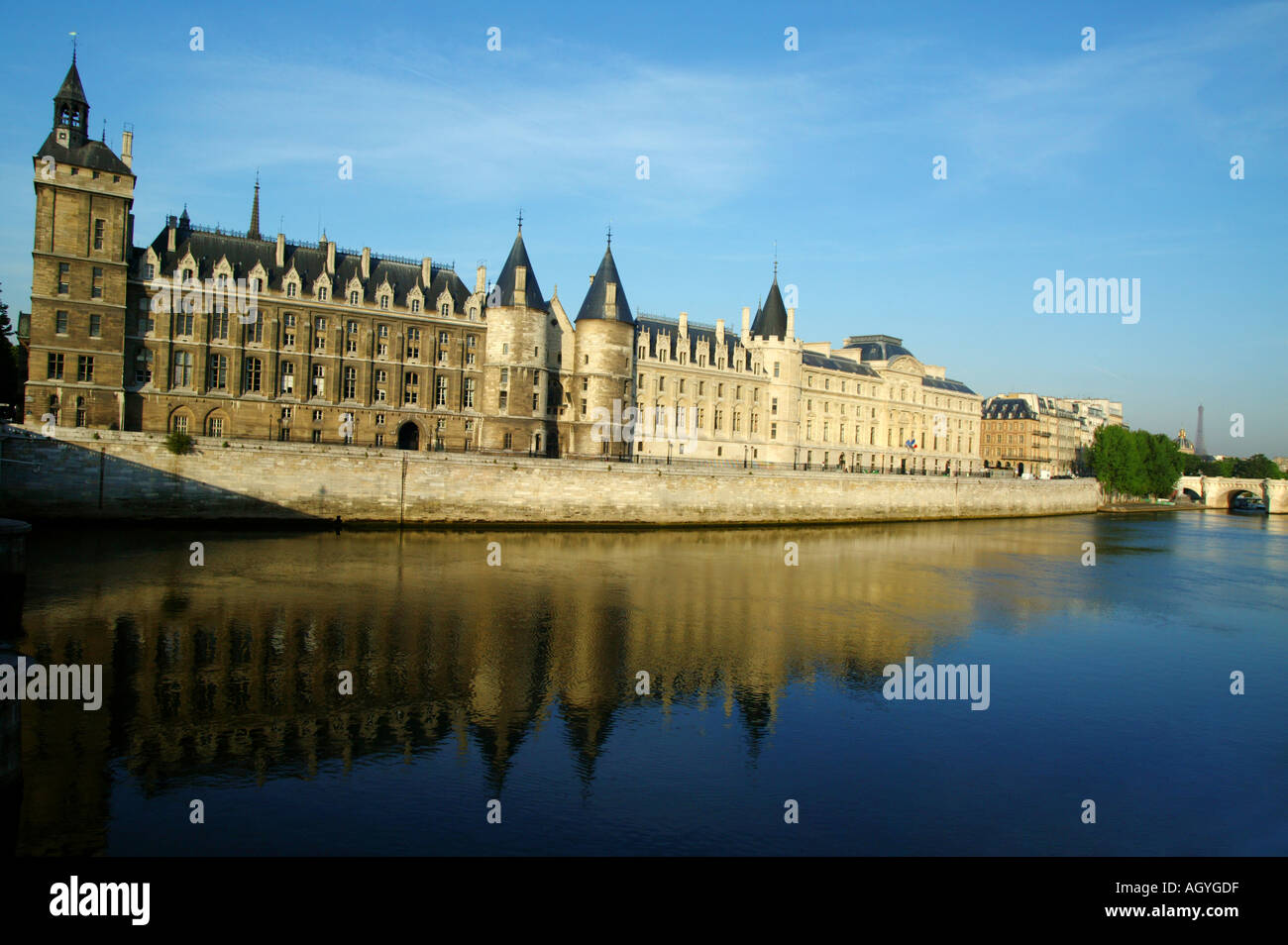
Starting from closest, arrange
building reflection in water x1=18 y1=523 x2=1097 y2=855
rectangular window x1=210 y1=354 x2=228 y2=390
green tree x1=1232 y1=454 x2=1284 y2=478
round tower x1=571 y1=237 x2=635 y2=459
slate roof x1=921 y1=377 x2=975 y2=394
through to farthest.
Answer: building reflection in water x1=18 y1=523 x2=1097 y2=855 → rectangular window x1=210 y1=354 x2=228 y2=390 → round tower x1=571 y1=237 x2=635 y2=459 → slate roof x1=921 y1=377 x2=975 y2=394 → green tree x1=1232 y1=454 x2=1284 y2=478

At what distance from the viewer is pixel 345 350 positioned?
57094 mm

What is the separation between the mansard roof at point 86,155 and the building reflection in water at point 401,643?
21.7m

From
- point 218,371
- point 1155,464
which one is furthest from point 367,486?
point 1155,464

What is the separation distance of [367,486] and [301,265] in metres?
20.0

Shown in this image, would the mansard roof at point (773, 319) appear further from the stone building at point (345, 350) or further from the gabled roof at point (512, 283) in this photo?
the gabled roof at point (512, 283)

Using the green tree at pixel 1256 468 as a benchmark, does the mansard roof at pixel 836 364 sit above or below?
above

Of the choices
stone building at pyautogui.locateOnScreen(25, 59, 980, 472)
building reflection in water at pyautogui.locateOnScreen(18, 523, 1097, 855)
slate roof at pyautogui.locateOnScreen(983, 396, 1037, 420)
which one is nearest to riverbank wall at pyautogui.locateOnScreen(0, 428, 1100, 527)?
building reflection in water at pyautogui.locateOnScreen(18, 523, 1097, 855)

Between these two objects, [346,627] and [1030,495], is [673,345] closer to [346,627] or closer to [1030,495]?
[1030,495]

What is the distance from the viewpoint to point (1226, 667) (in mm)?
23500

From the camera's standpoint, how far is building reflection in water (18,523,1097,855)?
47.2 ft

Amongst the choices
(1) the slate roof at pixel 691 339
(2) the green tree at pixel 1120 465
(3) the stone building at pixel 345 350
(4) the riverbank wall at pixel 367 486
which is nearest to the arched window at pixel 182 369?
(3) the stone building at pixel 345 350

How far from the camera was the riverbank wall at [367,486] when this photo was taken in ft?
129

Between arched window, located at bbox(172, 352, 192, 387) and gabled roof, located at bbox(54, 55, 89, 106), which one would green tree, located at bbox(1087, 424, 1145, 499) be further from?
gabled roof, located at bbox(54, 55, 89, 106)

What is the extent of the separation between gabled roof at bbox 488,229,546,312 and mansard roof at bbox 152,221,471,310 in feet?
12.0
